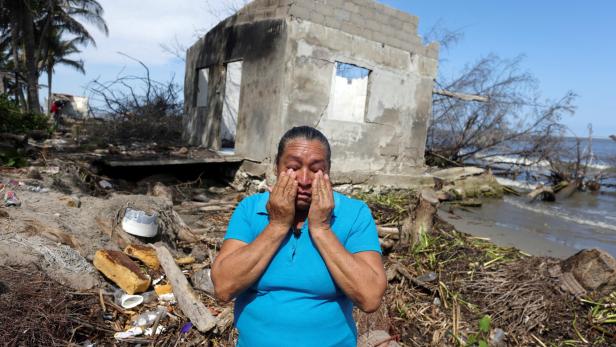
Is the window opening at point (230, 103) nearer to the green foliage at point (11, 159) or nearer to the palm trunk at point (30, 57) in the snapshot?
the green foliage at point (11, 159)

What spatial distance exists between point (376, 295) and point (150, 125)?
528 inches

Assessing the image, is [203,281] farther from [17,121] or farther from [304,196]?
[17,121]

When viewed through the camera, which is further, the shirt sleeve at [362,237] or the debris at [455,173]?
the debris at [455,173]

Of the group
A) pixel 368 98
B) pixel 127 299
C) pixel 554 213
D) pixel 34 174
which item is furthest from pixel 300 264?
pixel 554 213

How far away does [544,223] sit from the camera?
35.7 ft

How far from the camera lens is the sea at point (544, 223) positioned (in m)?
8.48

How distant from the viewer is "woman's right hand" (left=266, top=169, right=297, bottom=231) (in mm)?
1682

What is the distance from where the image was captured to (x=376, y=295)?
1.72m

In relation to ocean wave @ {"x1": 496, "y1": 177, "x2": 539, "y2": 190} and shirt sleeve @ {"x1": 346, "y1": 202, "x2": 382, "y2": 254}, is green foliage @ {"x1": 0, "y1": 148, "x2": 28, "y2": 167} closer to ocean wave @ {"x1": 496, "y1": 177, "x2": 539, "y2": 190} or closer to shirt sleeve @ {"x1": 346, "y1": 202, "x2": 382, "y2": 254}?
shirt sleeve @ {"x1": 346, "y1": 202, "x2": 382, "y2": 254}

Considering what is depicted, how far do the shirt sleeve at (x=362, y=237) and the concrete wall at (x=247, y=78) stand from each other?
21.4 feet

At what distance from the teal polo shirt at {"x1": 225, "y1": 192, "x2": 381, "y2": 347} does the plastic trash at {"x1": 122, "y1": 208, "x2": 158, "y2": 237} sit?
3309 mm

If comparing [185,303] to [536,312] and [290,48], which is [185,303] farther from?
[290,48]

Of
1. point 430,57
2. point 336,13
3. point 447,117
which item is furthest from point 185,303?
point 447,117

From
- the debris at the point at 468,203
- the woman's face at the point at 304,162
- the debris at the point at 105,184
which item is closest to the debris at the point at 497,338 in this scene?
the woman's face at the point at 304,162
